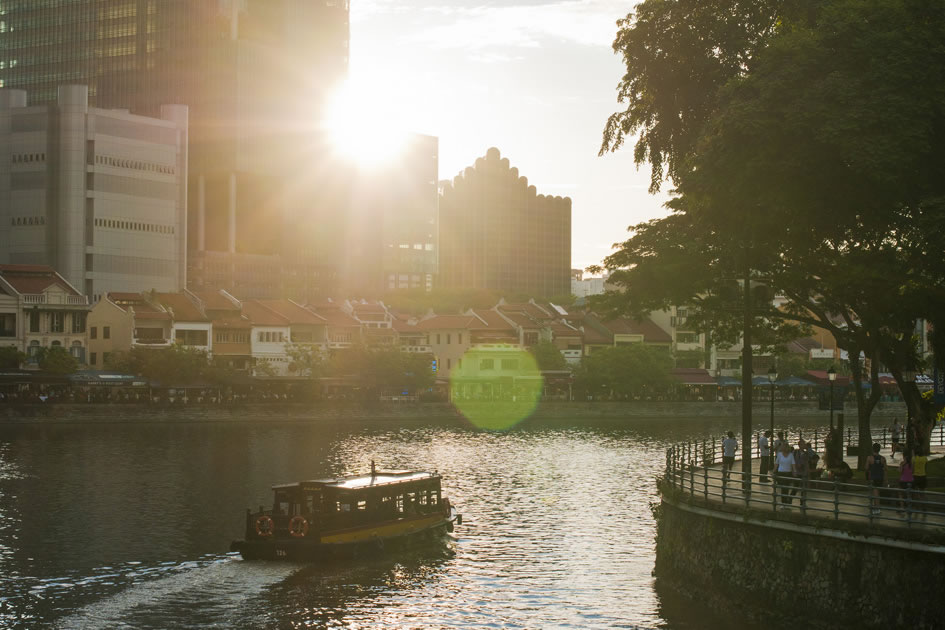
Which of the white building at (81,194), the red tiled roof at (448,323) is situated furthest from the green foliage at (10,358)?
the red tiled roof at (448,323)

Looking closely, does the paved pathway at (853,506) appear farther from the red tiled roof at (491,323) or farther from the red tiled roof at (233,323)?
the red tiled roof at (491,323)

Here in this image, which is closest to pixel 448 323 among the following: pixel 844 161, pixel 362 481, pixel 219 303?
pixel 219 303

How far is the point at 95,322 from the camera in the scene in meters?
121

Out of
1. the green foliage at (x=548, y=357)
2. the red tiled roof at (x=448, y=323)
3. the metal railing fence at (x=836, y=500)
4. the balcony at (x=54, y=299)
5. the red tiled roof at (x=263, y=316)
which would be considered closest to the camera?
the metal railing fence at (x=836, y=500)

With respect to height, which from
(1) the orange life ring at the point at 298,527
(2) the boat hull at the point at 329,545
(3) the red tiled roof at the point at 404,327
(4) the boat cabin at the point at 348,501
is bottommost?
(2) the boat hull at the point at 329,545

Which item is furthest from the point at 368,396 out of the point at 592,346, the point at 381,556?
the point at 381,556

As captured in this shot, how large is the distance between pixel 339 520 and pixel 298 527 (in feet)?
5.08

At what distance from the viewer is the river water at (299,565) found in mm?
33344

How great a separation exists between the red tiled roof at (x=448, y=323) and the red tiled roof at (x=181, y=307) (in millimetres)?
28817

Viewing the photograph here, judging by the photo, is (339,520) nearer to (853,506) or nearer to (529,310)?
(853,506)

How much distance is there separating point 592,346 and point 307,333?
35084mm

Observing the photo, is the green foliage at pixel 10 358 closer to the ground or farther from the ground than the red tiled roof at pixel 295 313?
closer to the ground

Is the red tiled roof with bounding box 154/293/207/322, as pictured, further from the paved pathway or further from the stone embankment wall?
the stone embankment wall

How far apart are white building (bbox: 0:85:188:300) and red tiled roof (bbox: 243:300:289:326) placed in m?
31.1
